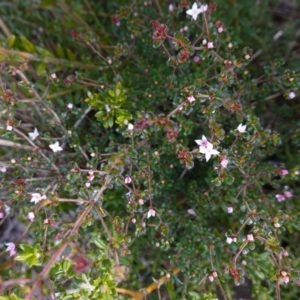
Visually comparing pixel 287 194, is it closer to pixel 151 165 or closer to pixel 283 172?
pixel 283 172

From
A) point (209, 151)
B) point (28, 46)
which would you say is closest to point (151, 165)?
point (209, 151)

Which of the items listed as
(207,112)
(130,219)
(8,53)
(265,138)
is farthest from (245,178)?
(8,53)

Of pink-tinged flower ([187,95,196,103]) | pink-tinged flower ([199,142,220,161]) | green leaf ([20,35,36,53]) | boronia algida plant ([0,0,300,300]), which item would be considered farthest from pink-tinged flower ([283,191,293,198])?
green leaf ([20,35,36,53])

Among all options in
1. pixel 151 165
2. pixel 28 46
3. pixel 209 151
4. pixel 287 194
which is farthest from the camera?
pixel 28 46

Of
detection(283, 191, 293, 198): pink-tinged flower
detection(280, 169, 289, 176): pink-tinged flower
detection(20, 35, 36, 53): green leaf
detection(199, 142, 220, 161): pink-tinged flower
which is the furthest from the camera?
detection(20, 35, 36, 53): green leaf

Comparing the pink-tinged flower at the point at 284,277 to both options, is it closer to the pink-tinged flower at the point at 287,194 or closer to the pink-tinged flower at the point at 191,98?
the pink-tinged flower at the point at 287,194

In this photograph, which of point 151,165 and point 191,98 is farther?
point 151,165

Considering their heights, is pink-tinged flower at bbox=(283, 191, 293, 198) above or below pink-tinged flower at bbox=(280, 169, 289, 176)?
below

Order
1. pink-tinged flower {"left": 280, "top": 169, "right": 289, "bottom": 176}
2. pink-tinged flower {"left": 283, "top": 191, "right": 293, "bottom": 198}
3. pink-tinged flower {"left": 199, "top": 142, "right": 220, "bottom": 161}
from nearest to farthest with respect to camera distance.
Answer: pink-tinged flower {"left": 199, "top": 142, "right": 220, "bottom": 161}
pink-tinged flower {"left": 280, "top": 169, "right": 289, "bottom": 176}
pink-tinged flower {"left": 283, "top": 191, "right": 293, "bottom": 198}

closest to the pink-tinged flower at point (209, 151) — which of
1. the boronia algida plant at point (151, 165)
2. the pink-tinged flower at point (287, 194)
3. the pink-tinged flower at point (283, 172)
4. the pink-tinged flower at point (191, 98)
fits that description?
the boronia algida plant at point (151, 165)

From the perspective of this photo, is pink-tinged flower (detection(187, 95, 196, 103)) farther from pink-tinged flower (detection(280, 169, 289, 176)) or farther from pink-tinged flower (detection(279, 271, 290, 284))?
pink-tinged flower (detection(279, 271, 290, 284))
